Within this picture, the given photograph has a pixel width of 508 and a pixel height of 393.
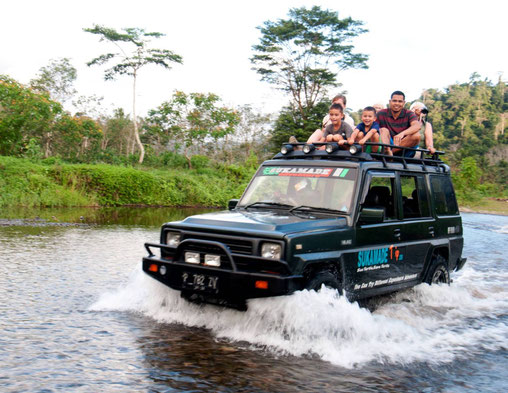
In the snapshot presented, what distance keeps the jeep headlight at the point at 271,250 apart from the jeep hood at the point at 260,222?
14 centimetres

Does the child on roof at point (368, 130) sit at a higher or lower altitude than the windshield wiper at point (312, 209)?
higher

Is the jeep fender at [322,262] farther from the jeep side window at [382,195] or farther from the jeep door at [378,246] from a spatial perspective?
the jeep side window at [382,195]

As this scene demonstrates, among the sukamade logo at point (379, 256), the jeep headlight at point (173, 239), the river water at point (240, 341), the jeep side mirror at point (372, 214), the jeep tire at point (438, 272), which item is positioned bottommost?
the river water at point (240, 341)

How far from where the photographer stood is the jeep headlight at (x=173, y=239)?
6.49 metres

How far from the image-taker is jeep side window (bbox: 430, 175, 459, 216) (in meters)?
8.50

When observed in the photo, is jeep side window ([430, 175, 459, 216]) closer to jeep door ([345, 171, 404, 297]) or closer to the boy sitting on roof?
jeep door ([345, 171, 404, 297])

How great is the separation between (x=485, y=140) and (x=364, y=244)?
6313 cm

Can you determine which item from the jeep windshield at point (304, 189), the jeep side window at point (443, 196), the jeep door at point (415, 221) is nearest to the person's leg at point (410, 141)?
the jeep side window at point (443, 196)

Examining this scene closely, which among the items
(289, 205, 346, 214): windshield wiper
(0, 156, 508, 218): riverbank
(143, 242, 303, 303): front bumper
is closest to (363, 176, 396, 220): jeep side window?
(289, 205, 346, 214): windshield wiper

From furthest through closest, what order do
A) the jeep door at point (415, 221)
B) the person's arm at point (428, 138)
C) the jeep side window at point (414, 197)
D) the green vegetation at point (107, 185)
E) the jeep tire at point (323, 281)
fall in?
the green vegetation at point (107, 185) < the person's arm at point (428, 138) < the jeep side window at point (414, 197) < the jeep door at point (415, 221) < the jeep tire at point (323, 281)

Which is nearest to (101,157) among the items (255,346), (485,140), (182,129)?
(182,129)

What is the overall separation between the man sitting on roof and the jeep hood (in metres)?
2.92

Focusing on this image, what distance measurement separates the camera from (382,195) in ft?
23.9

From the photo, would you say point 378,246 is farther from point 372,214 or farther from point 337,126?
point 337,126
